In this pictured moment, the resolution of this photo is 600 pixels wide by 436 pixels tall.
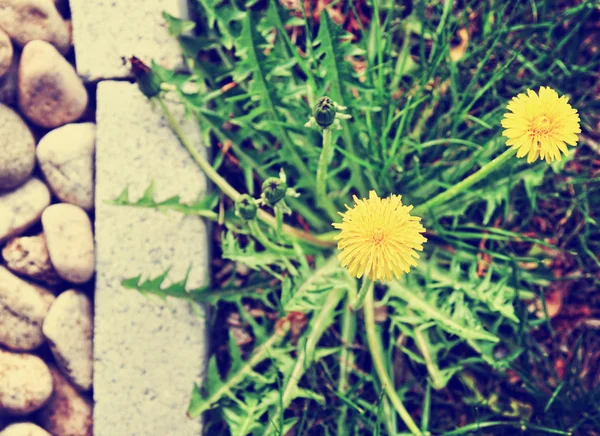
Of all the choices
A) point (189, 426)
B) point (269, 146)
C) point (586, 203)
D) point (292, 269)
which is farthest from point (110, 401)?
point (586, 203)

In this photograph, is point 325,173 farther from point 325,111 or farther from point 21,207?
point 21,207

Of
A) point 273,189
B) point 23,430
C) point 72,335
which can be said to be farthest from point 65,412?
point 273,189

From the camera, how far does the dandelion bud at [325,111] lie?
112cm

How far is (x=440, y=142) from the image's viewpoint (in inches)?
59.6

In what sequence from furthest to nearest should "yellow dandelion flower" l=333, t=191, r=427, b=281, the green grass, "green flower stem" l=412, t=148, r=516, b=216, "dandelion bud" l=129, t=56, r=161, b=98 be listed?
the green grass, "dandelion bud" l=129, t=56, r=161, b=98, "green flower stem" l=412, t=148, r=516, b=216, "yellow dandelion flower" l=333, t=191, r=427, b=281

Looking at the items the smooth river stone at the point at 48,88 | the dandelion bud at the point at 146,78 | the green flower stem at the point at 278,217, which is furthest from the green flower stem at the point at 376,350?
the smooth river stone at the point at 48,88

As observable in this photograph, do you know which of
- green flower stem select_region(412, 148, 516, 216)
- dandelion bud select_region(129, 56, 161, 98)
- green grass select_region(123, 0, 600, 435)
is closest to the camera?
green flower stem select_region(412, 148, 516, 216)

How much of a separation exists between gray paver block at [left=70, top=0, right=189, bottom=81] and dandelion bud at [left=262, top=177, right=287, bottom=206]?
59 cm

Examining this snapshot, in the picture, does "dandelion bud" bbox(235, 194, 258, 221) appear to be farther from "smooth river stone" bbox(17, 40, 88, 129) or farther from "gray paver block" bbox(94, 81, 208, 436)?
"smooth river stone" bbox(17, 40, 88, 129)

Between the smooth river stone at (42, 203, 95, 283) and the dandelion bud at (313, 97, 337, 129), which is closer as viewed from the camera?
the dandelion bud at (313, 97, 337, 129)

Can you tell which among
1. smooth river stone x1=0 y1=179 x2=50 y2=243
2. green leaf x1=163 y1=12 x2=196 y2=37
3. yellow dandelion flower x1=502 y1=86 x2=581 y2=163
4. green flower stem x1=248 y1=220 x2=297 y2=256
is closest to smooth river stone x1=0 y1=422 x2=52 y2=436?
smooth river stone x1=0 y1=179 x2=50 y2=243

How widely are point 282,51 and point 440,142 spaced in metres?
0.49

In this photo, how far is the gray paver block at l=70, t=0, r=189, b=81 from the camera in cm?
157

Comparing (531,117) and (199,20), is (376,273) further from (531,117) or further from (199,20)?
(199,20)
